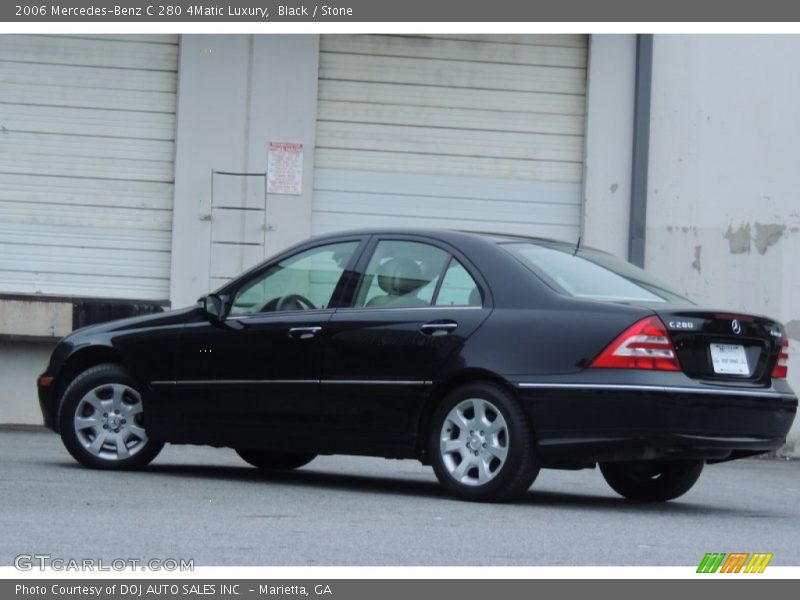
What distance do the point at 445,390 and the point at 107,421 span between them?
254 cm

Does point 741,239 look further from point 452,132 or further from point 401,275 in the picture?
point 401,275

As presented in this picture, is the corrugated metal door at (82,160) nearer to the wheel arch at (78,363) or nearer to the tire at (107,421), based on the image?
the wheel arch at (78,363)

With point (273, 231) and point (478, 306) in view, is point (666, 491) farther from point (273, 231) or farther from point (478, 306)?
point (273, 231)

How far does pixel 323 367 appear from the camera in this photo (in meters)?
9.29

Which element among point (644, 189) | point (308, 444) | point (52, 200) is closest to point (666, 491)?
point (308, 444)

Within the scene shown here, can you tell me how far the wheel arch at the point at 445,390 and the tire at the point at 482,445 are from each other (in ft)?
0.13

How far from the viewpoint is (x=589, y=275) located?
897 cm

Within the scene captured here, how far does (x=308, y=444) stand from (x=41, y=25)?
322 inches

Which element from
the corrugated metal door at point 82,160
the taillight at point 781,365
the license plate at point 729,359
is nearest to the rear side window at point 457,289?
the license plate at point 729,359

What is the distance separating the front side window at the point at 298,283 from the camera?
9555mm

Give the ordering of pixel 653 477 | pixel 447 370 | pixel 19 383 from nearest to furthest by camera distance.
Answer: pixel 447 370 → pixel 653 477 → pixel 19 383

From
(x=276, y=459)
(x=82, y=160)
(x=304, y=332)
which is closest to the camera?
(x=304, y=332)

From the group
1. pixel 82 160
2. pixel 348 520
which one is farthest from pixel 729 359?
pixel 82 160

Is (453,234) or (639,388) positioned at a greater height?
(453,234)
